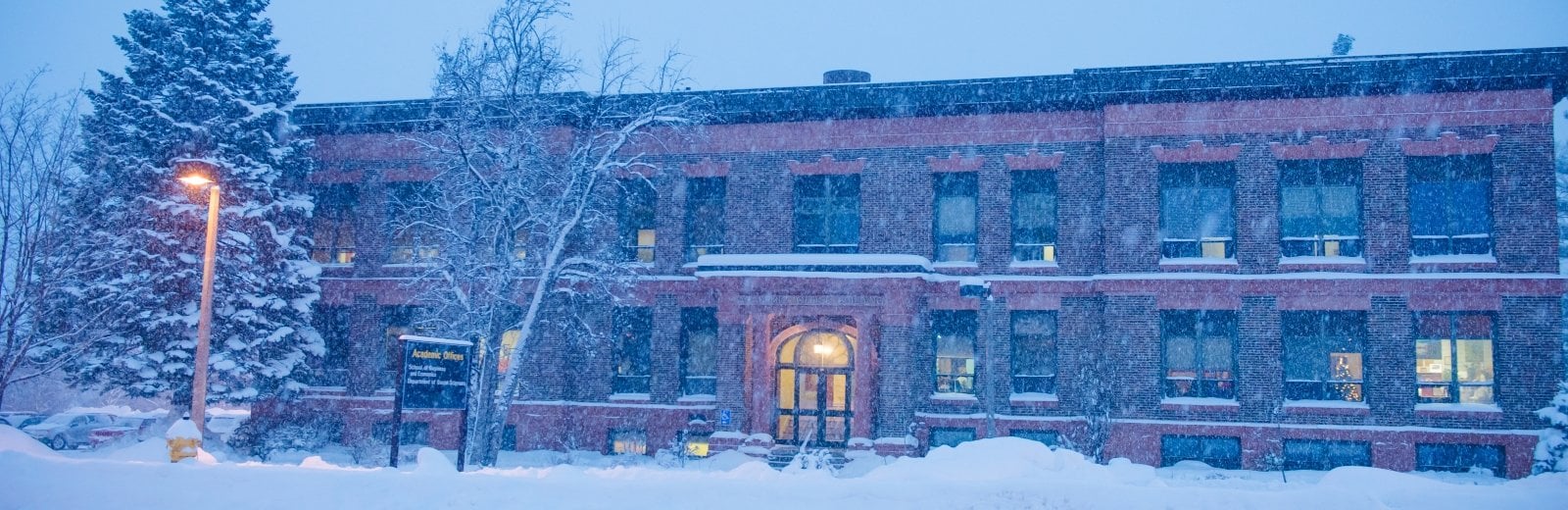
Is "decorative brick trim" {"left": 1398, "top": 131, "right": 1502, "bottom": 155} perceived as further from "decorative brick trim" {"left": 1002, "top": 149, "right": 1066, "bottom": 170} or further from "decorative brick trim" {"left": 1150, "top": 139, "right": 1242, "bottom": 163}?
"decorative brick trim" {"left": 1002, "top": 149, "right": 1066, "bottom": 170}

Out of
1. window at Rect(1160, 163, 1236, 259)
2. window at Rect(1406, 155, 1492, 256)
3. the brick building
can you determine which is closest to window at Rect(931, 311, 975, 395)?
the brick building

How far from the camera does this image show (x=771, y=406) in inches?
862

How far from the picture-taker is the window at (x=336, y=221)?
2577cm

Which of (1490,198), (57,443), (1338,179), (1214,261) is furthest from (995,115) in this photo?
(57,443)

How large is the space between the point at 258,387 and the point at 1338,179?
23470 mm

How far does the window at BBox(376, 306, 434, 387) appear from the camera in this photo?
2477cm

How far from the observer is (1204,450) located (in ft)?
68.2

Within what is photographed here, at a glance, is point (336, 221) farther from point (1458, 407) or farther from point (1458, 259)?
point (1458, 407)

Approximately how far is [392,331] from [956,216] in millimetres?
13875

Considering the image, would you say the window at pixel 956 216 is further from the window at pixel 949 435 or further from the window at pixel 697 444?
the window at pixel 697 444

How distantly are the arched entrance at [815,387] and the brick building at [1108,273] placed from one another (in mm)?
60

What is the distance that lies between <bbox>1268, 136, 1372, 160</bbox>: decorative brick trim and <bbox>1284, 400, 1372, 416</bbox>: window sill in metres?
4.94

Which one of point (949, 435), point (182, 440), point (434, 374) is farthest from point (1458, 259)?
point (182, 440)

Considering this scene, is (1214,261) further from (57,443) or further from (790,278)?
(57,443)
